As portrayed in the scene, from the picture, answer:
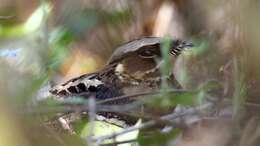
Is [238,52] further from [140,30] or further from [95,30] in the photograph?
[140,30]

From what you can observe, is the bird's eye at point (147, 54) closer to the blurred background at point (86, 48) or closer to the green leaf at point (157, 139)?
the blurred background at point (86, 48)

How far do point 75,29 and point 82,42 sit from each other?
1.09m

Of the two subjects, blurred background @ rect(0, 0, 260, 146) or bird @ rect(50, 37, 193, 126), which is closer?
blurred background @ rect(0, 0, 260, 146)

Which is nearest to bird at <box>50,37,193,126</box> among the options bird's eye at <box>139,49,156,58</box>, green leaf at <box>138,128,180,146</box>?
bird's eye at <box>139,49,156,58</box>

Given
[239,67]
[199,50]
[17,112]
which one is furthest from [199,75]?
[17,112]

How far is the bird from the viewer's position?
81.8 inches

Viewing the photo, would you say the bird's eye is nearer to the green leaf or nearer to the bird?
the bird

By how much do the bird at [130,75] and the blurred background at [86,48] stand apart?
0.10 metres

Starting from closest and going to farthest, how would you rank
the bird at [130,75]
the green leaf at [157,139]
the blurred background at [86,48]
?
the blurred background at [86,48]
the green leaf at [157,139]
the bird at [130,75]

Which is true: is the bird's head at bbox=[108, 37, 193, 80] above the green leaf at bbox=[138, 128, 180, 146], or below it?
above

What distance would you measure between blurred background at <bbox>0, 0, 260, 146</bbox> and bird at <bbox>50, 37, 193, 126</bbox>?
96 millimetres

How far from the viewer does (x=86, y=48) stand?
298cm

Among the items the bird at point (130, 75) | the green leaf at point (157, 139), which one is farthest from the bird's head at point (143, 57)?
the green leaf at point (157, 139)

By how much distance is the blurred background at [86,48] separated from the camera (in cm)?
88
